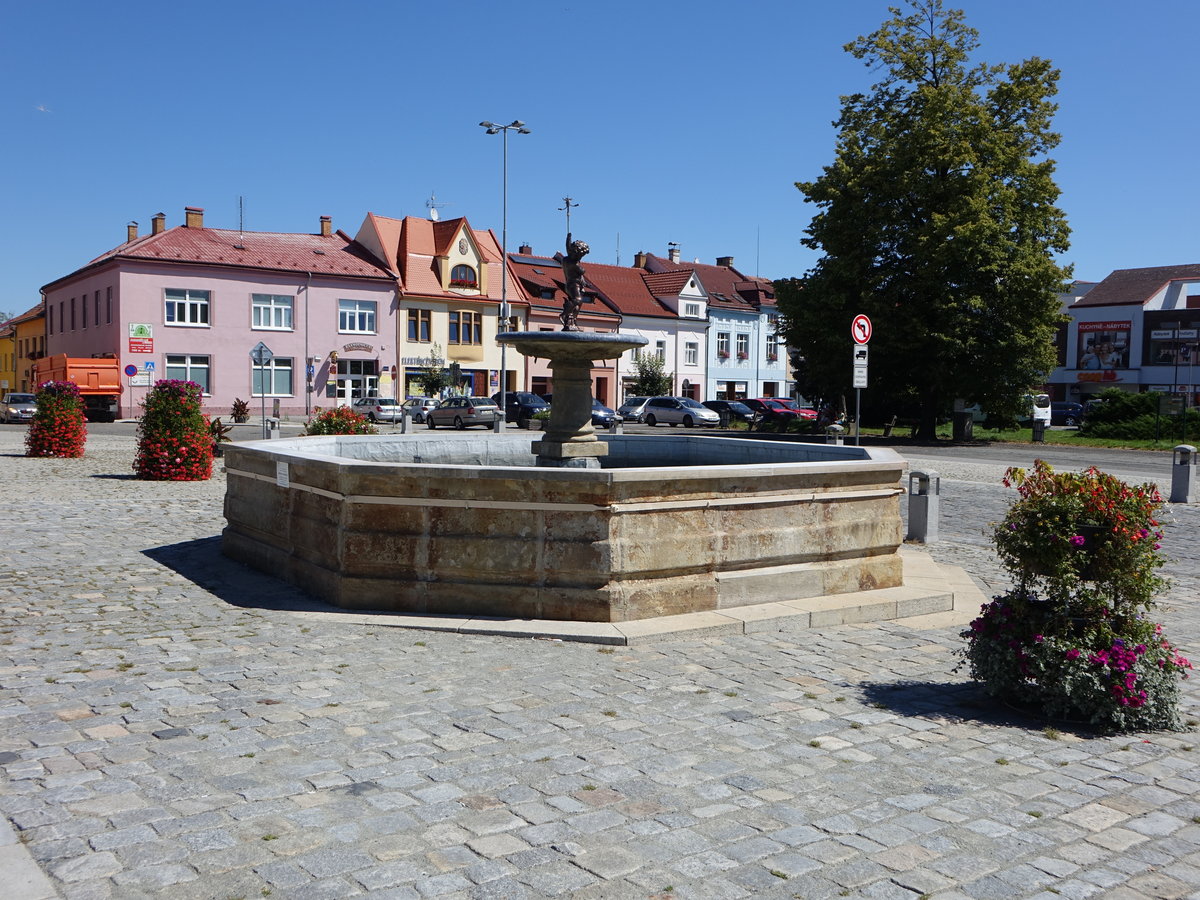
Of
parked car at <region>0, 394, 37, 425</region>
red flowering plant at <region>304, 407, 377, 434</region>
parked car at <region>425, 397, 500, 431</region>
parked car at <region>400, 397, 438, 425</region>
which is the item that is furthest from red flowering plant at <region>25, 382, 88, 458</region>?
parked car at <region>0, 394, 37, 425</region>

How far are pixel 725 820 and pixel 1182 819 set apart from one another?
1931mm

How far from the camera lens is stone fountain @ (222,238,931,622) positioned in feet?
24.5

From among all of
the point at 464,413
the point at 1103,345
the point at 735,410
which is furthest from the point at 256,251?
the point at 1103,345

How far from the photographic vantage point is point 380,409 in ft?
163

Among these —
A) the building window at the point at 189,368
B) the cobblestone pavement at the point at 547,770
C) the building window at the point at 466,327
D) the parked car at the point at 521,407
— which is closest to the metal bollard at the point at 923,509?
the cobblestone pavement at the point at 547,770

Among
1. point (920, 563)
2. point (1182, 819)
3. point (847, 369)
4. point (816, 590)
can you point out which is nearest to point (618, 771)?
point (1182, 819)

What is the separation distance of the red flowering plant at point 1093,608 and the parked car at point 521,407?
39.9 m

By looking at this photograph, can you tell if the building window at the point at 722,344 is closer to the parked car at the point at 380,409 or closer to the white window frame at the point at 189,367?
the parked car at the point at 380,409

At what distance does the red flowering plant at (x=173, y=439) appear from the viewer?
750 inches

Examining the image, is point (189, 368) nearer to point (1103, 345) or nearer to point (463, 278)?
point (463, 278)

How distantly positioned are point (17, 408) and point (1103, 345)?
69.1m

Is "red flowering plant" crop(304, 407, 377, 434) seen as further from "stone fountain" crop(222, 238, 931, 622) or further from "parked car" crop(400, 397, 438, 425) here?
"parked car" crop(400, 397, 438, 425)

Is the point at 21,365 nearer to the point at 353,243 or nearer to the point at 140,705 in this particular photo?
the point at 353,243

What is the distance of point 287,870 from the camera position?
379 centimetres
